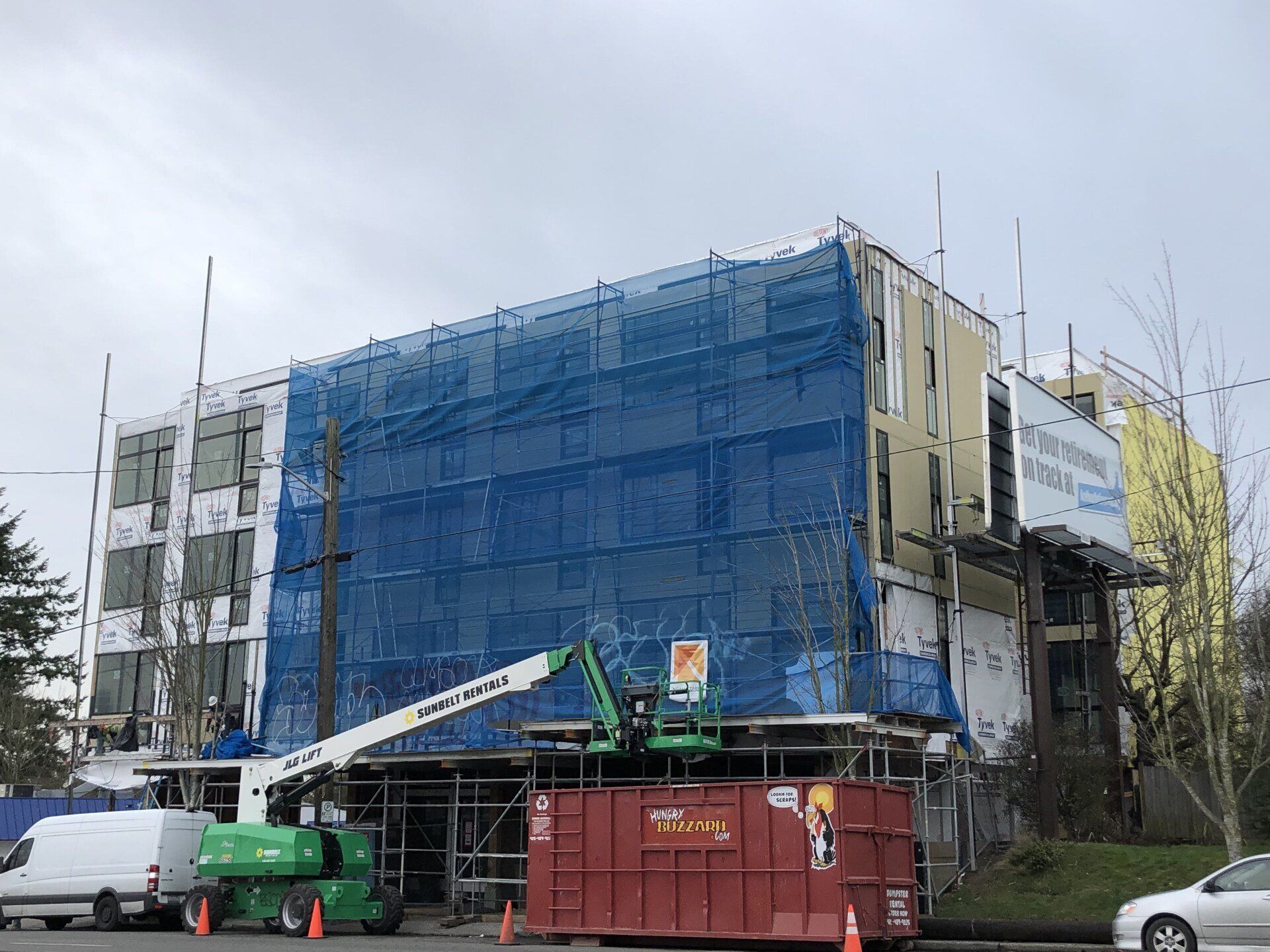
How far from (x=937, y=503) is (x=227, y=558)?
2211 cm

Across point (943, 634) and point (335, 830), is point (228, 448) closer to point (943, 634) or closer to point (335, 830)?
point (335, 830)

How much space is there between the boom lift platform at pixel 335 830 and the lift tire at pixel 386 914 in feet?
0.06

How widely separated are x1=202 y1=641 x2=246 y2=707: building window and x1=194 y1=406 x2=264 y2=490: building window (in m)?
5.26

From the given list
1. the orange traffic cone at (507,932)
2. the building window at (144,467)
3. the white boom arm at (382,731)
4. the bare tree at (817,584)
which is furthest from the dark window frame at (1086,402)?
the building window at (144,467)

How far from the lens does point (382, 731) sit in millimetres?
23281

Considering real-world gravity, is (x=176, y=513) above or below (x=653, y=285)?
below

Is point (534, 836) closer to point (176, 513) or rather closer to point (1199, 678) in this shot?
point (1199, 678)

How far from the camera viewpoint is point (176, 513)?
139 ft

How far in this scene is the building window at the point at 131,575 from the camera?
41.9 metres

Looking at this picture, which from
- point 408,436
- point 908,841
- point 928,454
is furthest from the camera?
point 408,436

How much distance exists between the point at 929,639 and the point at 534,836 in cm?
1270

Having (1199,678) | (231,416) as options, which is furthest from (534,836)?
(231,416)

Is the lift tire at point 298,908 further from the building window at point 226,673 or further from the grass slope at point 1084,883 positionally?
the building window at point 226,673

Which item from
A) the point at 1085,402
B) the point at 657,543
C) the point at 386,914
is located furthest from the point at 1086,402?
the point at 386,914
